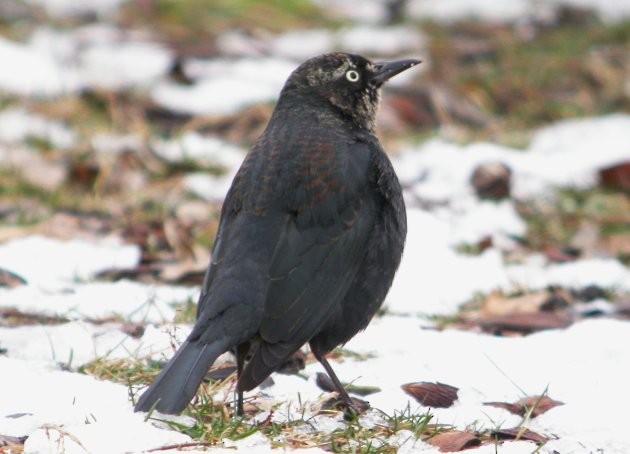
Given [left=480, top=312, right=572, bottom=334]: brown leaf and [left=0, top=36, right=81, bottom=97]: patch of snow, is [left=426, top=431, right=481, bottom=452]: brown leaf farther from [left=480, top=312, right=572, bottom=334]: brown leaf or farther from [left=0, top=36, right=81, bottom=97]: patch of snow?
[left=0, top=36, right=81, bottom=97]: patch of snow

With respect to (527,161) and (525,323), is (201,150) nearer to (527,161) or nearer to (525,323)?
(527,161)

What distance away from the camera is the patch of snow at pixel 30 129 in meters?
7.76

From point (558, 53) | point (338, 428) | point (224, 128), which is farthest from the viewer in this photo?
point (558, 53)

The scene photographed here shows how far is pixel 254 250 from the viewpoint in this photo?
3.98 m

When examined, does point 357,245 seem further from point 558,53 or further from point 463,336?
point 558,53

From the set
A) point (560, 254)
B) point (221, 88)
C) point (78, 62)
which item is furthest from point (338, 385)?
point (78, 62)

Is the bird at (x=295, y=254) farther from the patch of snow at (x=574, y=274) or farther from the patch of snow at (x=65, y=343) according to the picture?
the patch of snow at (x=574, y=274)

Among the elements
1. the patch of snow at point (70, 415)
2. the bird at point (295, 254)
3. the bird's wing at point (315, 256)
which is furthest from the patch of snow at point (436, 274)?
the patch of snow at point (70, 415)

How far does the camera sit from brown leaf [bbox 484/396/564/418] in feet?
12.8

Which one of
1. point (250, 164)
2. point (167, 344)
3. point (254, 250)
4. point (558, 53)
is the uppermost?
point (558, 53)

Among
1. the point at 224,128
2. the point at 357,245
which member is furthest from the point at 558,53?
the point at 357,245

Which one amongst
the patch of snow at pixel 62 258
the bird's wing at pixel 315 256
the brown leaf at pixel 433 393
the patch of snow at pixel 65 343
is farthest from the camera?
the patch of snow at pixel 62 258

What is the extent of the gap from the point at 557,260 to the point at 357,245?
8.17 ft

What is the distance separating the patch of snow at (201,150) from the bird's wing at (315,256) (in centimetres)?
330
